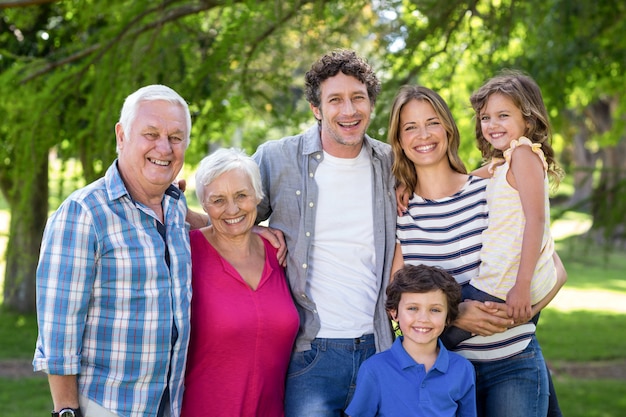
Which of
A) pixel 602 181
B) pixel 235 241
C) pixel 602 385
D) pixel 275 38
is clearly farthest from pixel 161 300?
pixel 602 385

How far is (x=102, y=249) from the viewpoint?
2830mm

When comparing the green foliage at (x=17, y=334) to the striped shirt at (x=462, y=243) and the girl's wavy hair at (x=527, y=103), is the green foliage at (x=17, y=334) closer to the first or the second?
the striped shirt at (x=462, y=243)

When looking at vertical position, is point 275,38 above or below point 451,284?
above

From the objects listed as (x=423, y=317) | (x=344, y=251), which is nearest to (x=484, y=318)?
(x=423, y=317)

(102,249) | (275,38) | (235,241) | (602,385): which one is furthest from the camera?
(602,385)

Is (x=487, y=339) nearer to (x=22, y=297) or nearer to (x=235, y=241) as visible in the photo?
(x=235, y=241)

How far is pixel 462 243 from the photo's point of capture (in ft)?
11.1

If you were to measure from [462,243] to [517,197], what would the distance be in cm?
30

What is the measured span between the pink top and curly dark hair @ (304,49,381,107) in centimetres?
100

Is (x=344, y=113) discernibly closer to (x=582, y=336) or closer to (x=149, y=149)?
(x=149, y=149)

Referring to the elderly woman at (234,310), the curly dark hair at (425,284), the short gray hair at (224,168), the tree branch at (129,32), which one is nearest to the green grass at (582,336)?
the tree branch at (129,32)

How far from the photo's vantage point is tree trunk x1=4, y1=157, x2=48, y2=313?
5129 mm

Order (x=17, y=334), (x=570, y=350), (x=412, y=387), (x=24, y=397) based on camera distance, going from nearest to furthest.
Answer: (x=412, y=387) < (x=24, y=397) < (x=17, y=334) < (x=570, y=350)

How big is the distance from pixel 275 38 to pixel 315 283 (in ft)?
10.5
